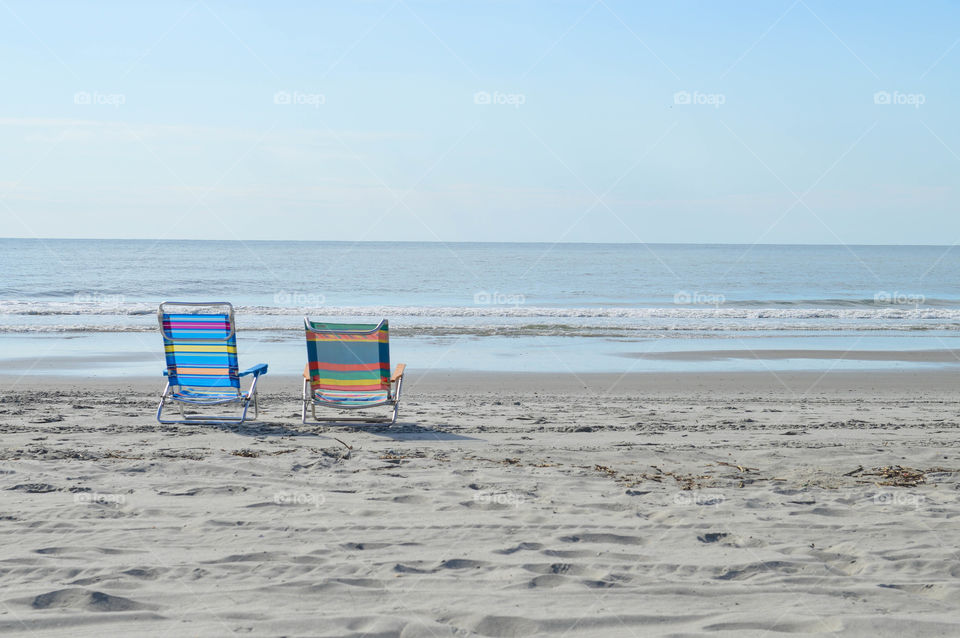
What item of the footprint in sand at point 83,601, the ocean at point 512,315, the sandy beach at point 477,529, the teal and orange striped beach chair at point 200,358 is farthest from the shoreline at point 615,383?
the footprint in sand at point 83,601

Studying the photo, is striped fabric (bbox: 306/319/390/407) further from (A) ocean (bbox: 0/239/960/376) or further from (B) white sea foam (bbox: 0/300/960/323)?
(B) white sea foam (bbox: 0/300/960/323)

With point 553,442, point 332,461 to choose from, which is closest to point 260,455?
point 332,461

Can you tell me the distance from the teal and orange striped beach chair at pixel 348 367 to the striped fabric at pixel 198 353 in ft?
2.60

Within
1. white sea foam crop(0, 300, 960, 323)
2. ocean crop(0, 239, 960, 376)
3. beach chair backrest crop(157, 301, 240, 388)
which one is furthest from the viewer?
white sea foam crop(0, 300, 960, 323)

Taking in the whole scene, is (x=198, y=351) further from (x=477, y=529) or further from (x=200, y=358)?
(x=477, y=529)

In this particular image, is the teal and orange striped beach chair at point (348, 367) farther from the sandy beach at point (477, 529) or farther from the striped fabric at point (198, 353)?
the striped fabric at point (198, 353)

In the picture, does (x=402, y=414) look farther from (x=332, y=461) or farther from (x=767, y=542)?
(x=767, y=542)

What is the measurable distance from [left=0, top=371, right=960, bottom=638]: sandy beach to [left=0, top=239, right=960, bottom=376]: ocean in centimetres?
581

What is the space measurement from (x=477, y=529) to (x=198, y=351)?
462 cm

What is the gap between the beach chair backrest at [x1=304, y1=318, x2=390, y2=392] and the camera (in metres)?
7.46

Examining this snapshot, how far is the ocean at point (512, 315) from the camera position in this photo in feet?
44.9

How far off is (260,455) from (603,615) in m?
3.52

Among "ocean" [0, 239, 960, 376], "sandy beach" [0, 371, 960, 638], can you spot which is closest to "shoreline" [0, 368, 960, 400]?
"ocean" [0, 239, 960, 376]

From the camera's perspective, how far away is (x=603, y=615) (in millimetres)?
2996
